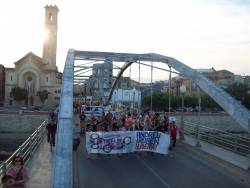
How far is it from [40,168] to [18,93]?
295 feet

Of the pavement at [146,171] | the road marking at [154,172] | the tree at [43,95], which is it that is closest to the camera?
the pavement at [146,171]

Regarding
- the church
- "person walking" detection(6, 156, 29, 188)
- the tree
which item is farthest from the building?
"person walking" detection(6, 156, 29, 188)

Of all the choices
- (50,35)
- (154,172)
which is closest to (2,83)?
(50,35)

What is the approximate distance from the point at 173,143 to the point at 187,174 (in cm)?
620

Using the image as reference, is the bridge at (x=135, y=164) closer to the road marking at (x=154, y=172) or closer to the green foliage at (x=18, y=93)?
the road marking at (x=154, y=172)

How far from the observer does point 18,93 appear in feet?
341

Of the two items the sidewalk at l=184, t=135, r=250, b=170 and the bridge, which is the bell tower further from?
the sidewalk at l=184, t=135, r=250, b=170

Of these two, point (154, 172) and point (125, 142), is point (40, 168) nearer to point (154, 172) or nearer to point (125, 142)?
point (154, 172)

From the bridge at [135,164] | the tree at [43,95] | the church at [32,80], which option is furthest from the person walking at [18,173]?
the church at [32,80]

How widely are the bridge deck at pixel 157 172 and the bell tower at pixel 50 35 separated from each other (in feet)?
320

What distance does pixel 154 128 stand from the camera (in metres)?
24.0

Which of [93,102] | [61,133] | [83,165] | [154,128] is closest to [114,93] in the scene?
[93,102]

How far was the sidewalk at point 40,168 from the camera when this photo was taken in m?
14.1

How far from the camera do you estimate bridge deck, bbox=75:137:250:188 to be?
14469mm
